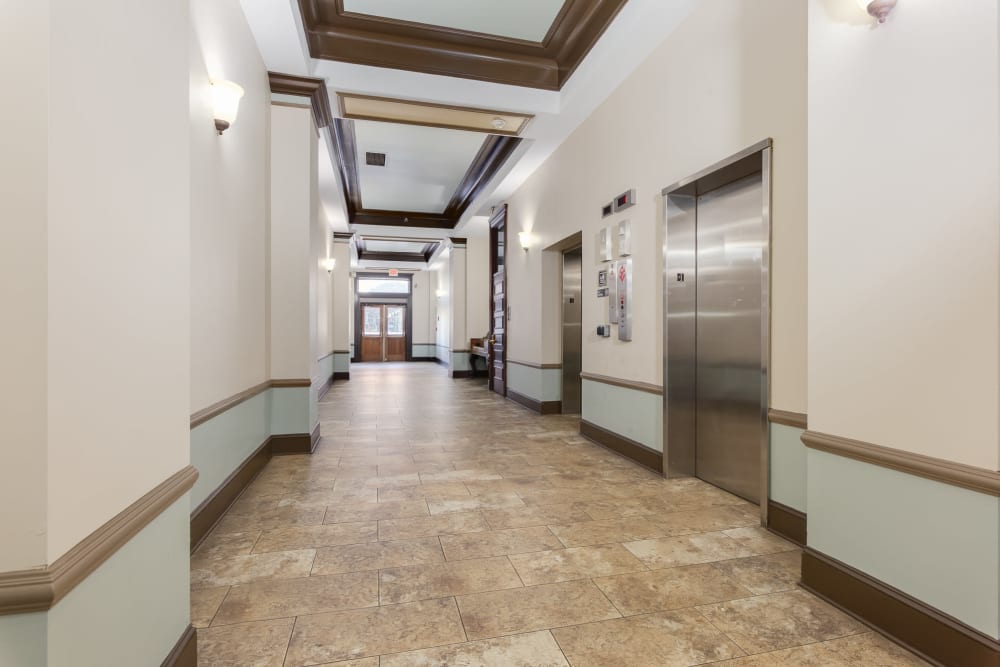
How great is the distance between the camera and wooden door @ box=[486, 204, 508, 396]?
29.6 feet

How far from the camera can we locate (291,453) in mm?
4883

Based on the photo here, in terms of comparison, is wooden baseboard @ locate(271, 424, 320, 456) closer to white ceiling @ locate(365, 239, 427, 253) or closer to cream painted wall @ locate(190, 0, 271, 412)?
cream painted wall @ locate(190, 0, 271, 412)

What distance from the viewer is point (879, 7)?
1961 mm

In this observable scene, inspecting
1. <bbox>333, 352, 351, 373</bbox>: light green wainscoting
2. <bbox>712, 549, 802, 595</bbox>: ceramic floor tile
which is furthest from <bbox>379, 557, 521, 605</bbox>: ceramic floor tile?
<bbox>333, 352, 351, 373</bbox>: light green wainscoting

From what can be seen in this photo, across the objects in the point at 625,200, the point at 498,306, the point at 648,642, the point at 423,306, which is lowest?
the point at 648,642

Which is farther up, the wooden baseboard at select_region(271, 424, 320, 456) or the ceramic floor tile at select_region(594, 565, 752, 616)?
the wooden baseboard at select_region(271, 424, 320, 456)

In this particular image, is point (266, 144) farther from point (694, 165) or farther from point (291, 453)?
point (694, 165)

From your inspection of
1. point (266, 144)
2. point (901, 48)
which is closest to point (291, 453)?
point (266, 144)

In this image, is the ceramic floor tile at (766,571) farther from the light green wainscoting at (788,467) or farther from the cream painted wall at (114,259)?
the cream painted wall at (114,259)

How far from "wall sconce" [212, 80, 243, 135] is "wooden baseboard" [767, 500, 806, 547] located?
4.24 metres

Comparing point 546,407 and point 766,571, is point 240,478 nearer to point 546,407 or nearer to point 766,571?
point 766,571

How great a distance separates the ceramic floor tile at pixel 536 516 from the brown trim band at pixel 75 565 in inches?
81.2

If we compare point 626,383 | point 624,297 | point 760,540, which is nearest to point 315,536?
point 760,540

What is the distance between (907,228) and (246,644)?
3061 millimetres
